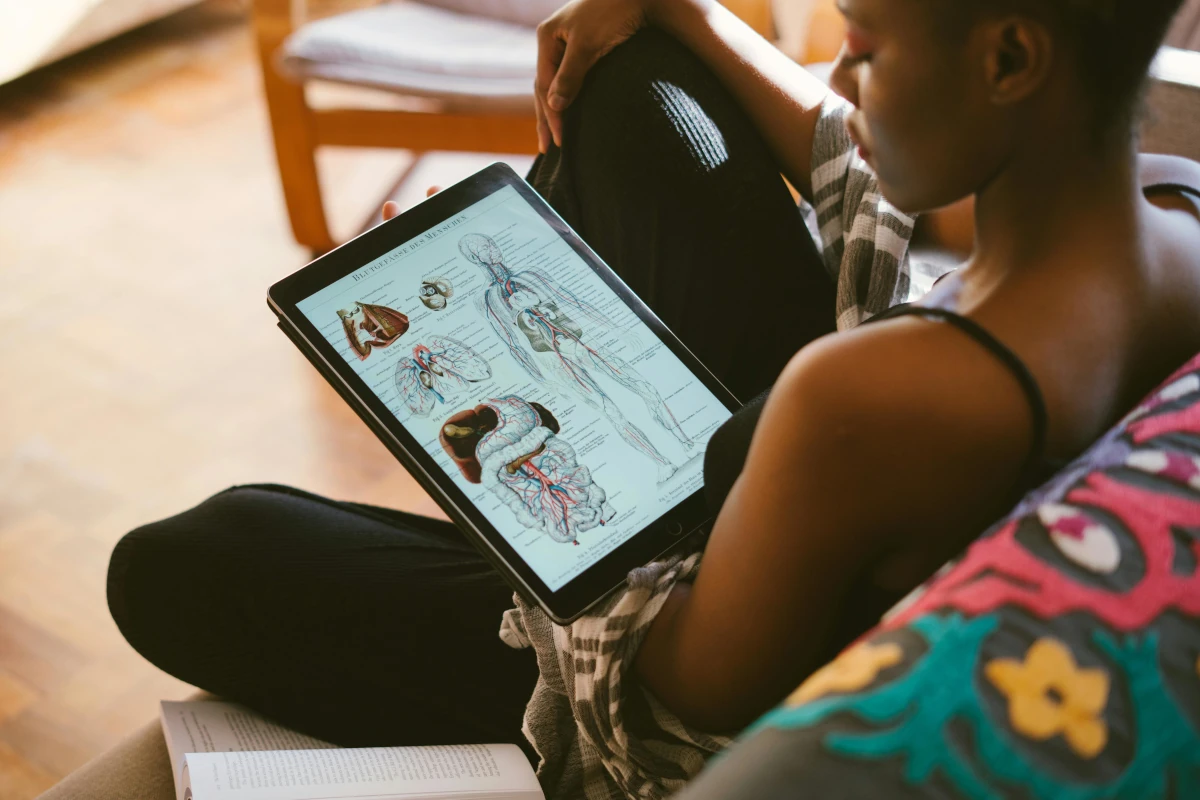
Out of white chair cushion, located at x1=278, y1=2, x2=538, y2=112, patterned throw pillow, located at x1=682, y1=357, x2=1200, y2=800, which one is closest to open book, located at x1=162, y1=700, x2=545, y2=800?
patterned throw pillow, located at x1=682, y1=357, x2=1200, y2=800

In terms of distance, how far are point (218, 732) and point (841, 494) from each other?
19.9 inches

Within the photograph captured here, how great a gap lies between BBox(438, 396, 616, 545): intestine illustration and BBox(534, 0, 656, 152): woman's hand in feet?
1.10

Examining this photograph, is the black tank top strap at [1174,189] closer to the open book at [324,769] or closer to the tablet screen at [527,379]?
the tablet screen at [527,379]

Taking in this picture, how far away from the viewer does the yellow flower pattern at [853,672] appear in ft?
1.24

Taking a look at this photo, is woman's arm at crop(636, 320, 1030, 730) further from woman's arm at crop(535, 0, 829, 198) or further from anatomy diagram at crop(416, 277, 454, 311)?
woman's arm at crop(535, 0, 829, 198)

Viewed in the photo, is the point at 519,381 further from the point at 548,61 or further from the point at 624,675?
the point at 548,61

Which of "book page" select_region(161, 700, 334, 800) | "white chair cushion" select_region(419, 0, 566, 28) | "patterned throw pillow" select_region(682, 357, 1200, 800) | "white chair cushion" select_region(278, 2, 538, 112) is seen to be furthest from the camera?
"white chair cushion" select_region(419, 0, 566, 28)

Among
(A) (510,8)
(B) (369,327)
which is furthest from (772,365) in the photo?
(A) (510,8)

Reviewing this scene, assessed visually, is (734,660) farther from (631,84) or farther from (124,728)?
(124,728)

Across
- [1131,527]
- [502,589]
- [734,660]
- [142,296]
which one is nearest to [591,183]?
[502,589]

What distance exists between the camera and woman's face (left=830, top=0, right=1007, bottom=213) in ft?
1.58

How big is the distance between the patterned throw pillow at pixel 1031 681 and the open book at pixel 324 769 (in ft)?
1.11

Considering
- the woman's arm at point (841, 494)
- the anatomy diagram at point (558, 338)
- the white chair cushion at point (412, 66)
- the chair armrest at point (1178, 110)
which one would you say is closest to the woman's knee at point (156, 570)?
the anatomy diagram at point (558, 338)

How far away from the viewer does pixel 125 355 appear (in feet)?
5.72
